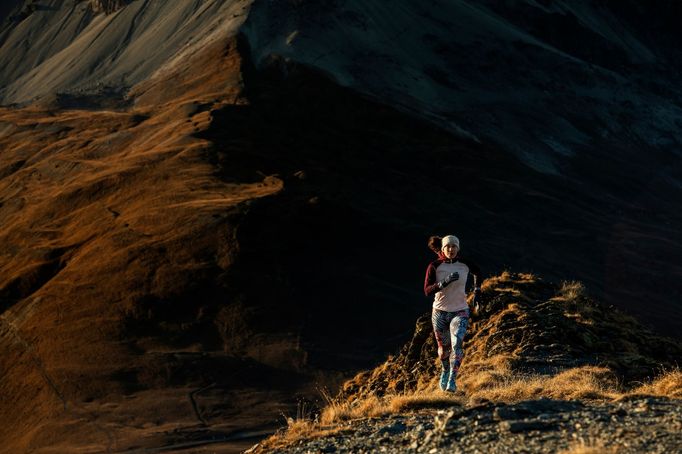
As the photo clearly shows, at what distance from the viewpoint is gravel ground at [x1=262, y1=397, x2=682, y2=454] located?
7410 mm

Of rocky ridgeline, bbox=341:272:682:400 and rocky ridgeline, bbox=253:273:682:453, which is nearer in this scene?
rocky ridgeline, bbox=253:273:682:453

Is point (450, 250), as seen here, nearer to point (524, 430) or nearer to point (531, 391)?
point (531, 391)

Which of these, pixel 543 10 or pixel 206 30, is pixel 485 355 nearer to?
pixel 206 30

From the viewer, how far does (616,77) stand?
7912 centimetres

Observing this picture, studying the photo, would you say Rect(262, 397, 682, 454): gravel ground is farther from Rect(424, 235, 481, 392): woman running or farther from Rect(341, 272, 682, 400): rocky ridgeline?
Rect(341, 272, 682, 400): rocky ridgeline

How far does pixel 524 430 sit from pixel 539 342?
5063 mm

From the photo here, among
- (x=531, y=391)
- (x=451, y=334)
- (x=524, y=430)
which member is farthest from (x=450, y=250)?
(x=524, y=430)

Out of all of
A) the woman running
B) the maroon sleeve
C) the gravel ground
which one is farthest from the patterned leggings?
the gravel ground

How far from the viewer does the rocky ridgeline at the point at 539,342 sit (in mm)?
12289

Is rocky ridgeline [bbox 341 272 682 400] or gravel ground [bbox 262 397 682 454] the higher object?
gravel ground [bbox 262 397 682 454]

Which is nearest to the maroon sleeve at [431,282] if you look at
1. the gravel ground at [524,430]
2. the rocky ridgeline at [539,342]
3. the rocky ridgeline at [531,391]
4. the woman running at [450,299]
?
the woman running at [450,299]

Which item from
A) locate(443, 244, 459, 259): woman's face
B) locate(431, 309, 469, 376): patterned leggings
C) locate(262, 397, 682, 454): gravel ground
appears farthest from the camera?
locate(431, 309, 469, 376): patterned leggings

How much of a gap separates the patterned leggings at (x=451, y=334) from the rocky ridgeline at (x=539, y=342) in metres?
0.62

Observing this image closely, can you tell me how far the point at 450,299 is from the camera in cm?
1088
